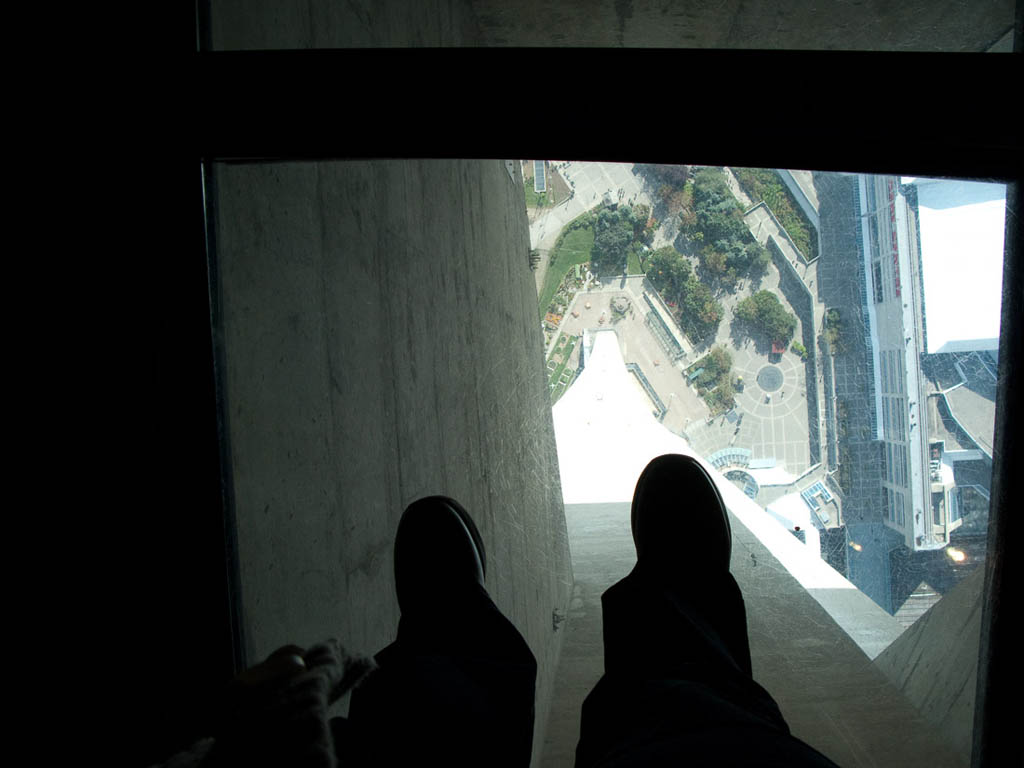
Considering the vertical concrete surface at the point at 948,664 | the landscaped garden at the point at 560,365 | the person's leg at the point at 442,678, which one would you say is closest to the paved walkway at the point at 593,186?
the landscaped garden at the point at 560,365

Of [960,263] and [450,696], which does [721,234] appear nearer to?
[960,263]

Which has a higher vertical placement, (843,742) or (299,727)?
(299,727)

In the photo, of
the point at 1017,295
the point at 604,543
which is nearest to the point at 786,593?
the point at 604,543

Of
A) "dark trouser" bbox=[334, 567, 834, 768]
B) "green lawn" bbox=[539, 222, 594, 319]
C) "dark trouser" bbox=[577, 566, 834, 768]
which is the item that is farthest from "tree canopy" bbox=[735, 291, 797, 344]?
"dark trouser" bbox=[334, 567, 834, 768]

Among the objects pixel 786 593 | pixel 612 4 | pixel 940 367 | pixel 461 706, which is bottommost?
pixel 786 593

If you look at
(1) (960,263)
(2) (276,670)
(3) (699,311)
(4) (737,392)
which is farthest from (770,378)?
(2) (276,670)

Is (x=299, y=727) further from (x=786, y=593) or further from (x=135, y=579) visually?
(x=786, y=593)

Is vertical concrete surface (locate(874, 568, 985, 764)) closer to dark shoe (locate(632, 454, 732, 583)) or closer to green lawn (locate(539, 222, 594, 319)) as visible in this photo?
dark shoe (locate(632, 454, 732, 583))
